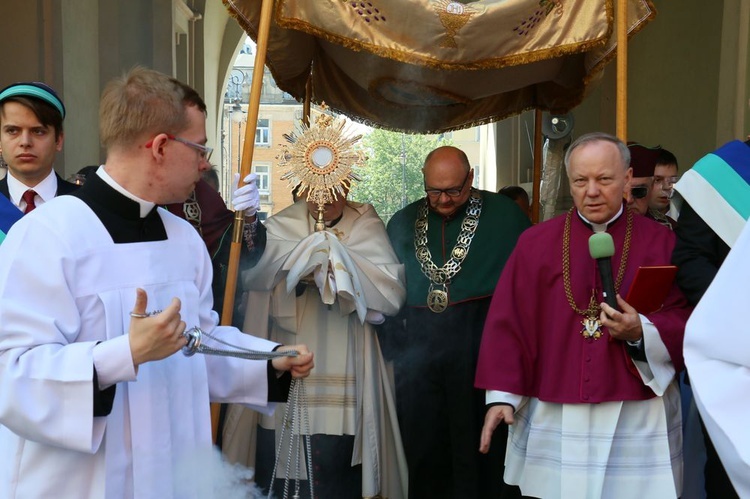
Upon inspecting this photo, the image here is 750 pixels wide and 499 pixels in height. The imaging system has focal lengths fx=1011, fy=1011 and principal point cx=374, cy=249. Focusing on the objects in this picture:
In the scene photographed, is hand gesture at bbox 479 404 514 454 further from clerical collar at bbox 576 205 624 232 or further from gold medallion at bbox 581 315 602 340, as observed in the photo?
clerical collar at bbox 576 205 624 232

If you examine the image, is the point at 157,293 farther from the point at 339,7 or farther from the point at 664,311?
the point at 339,7

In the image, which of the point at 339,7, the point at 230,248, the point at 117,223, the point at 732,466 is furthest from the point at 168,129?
the point at 339,7

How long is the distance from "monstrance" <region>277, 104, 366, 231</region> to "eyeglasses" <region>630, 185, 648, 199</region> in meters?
1.47

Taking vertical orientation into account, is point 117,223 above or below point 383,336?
above

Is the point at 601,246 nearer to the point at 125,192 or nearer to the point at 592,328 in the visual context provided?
the point at 592,328

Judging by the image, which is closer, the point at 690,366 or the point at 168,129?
the point at 690,366

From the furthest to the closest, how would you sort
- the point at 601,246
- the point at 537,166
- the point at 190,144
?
1. the point at 537,166
2. the point at 601,246
3. the point at 190,144

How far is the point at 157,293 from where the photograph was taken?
289 centimetres

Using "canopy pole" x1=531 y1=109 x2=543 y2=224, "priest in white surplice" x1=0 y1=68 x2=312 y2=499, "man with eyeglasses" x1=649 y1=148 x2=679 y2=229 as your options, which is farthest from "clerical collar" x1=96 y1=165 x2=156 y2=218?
"canopy pole" x1=531 y1=109 x2=543 y2=224

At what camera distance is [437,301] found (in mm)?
5516

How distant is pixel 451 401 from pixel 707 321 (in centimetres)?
337

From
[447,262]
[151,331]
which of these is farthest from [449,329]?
[151,331]

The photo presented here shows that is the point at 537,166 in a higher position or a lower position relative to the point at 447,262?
higher

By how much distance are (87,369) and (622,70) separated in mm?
3225
